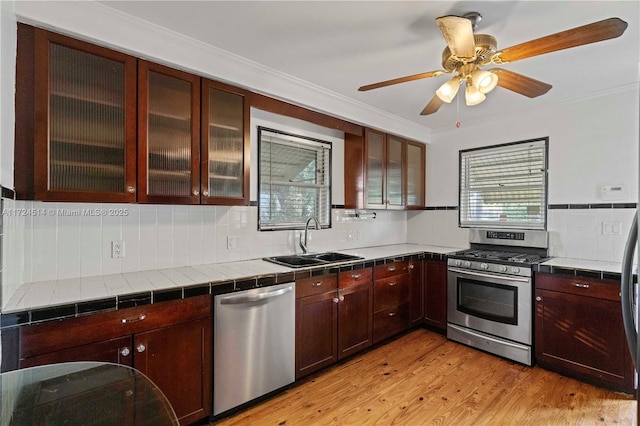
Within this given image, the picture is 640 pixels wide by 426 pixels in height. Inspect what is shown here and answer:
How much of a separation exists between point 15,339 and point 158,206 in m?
1.11

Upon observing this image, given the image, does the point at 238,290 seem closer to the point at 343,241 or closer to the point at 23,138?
the point at 23,138

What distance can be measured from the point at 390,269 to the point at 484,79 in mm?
1965

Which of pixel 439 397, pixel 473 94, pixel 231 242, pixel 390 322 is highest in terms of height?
pixel 473 94

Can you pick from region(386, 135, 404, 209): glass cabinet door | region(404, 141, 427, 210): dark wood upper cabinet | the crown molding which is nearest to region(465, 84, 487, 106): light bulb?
the crown molding

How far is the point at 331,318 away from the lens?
2.66 metres

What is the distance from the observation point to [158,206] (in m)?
2.30

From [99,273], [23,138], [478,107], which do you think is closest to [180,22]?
[23,138]

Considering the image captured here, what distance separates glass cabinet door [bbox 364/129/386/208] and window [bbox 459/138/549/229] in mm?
1094

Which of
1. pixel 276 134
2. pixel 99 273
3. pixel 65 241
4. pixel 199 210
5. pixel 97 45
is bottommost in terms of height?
pixel 99 273

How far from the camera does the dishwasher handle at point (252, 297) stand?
202 centimetres

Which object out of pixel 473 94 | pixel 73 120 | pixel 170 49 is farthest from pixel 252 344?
pixel 473 94

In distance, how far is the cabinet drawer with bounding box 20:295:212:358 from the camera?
1.43m

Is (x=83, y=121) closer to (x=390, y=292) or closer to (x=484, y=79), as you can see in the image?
(x=484, y=79)

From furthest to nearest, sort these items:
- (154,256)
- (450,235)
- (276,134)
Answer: (450,235) < (276,134) < (154,256)
